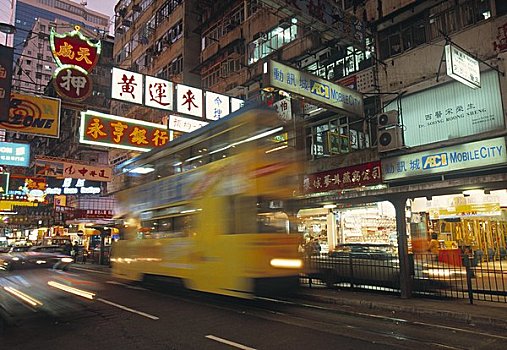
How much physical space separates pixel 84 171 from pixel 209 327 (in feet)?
57.8

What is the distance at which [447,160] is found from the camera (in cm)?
1435

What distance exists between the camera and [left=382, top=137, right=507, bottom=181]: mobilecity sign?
13297mm

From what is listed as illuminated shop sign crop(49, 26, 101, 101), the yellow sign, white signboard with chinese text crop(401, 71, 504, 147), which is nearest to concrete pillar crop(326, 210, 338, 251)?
white signboard with chinese text crop(401, 71, 504, 147)

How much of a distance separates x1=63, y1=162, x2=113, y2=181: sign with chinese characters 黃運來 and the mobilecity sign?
15.8 meters

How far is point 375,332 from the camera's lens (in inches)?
299

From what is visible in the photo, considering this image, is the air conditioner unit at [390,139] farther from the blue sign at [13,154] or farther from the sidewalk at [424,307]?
the blue sign at [13,154]

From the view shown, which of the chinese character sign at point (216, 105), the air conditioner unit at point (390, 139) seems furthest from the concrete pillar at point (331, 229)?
the chinese character sign at point (216, 105)

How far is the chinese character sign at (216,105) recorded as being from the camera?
15766 millimetres

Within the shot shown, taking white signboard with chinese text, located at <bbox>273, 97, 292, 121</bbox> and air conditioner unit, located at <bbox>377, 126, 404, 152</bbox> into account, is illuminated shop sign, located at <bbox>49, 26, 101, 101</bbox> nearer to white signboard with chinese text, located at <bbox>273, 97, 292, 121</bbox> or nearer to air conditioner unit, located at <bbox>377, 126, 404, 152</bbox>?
white signboard with chinese text, located at <bbox>273, 97, 292, 121</bbox>

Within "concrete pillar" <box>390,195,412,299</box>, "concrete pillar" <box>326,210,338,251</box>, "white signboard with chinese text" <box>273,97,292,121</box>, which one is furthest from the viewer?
"concrete pillar" <box>326,210,338,251</box>

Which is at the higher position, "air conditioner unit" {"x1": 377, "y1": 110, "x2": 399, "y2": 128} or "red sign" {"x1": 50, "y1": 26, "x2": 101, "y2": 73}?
"red sign" {"x1": 50, "y1": 26, "x2": 101, "y2": 73}

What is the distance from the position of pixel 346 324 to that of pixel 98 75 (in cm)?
4853

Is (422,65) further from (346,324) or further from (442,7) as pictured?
(346,324)

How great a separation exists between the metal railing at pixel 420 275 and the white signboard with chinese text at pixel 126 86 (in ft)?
27.4
